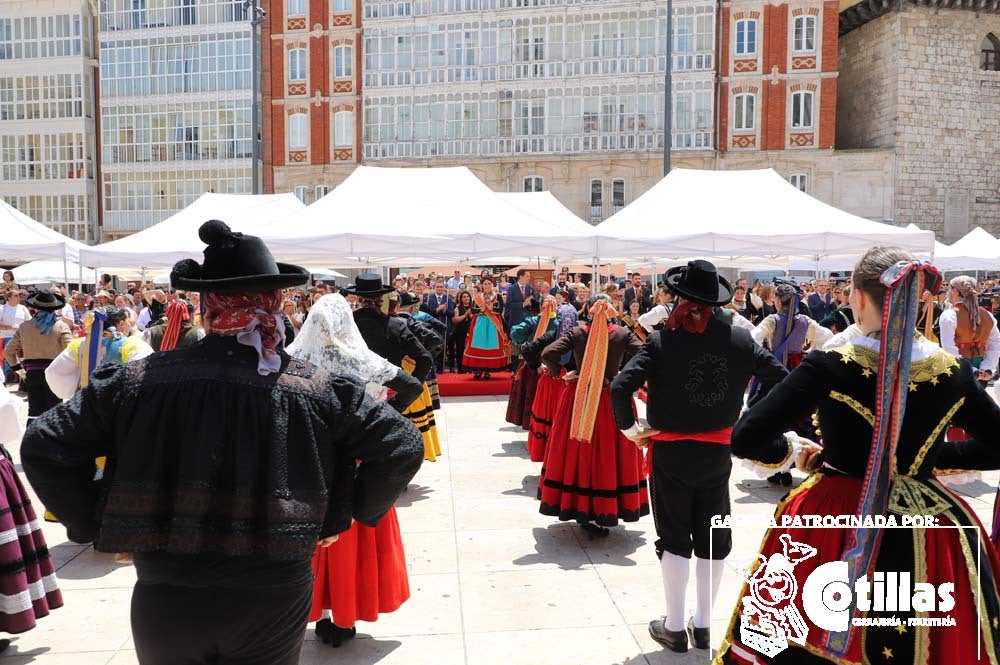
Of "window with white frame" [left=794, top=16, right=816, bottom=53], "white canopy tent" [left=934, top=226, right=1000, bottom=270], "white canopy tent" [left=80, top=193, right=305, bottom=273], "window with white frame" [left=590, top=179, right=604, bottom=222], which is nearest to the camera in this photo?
"white canopy tent" [left=80, top=193, right=305, bottom=273]

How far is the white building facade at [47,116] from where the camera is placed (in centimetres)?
3572

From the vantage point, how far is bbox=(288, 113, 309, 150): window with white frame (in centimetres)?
3481

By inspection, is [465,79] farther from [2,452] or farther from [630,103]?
[2,452]

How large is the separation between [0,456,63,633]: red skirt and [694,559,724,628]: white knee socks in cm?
331

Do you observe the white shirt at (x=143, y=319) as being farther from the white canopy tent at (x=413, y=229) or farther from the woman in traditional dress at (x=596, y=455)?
the woman in traditional dress at (x=596, y=455)

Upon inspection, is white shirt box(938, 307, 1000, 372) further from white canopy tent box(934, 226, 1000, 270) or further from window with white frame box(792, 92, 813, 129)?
window with white frame box(792, 92, 813, 129)

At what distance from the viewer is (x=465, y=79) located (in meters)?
32.6

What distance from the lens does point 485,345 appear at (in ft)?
44.0

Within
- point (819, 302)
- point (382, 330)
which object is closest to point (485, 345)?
point (819, 302)

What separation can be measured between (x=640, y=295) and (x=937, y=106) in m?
21.7

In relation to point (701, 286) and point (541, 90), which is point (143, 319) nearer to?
point (701, 286)

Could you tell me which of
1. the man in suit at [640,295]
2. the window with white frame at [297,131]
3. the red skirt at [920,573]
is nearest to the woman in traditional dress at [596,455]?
the red skirt at [920,573]

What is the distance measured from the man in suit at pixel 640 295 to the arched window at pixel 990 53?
24207 millimetres

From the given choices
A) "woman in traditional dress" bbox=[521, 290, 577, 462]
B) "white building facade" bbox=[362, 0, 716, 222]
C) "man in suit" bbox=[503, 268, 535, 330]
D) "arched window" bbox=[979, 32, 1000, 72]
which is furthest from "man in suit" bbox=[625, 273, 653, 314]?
"arched window" bbox=[979, 32, 1000, 72]
